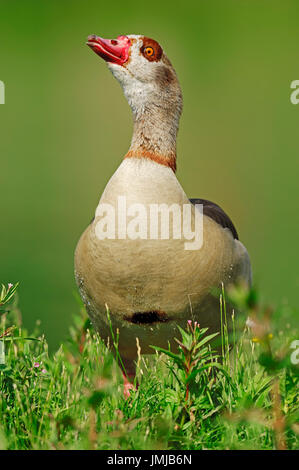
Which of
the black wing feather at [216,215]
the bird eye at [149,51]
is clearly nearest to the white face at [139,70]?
the bird eye at [149,51]

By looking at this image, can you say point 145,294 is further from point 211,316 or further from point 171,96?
point 171,96

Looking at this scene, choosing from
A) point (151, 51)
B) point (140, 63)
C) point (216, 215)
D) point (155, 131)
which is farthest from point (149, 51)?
point (216, 215)

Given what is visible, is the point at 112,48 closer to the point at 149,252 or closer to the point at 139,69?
the point at 139,69

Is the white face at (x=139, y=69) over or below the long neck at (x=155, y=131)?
over

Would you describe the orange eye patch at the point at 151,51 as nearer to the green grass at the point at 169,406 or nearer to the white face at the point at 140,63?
the white face at the point at 140,63

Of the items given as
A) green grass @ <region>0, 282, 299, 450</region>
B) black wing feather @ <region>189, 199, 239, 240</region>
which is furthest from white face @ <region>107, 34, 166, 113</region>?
green grass @ <region>0, 282, 299, 450</region>

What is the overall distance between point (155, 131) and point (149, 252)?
3.30ft

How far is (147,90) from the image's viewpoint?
4980 mm

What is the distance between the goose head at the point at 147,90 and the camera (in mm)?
4938

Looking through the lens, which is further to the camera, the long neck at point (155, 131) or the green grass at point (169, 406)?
the long neck at point (155, 131)

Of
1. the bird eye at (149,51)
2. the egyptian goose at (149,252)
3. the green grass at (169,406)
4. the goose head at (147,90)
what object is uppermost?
the bird eye at (149,51)

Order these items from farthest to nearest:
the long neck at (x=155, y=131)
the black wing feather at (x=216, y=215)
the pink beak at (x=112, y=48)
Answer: the black wing feather at (x=216, y=215) → the pink beak at (x=112, y=48) → the long neck at (x=155, y=131)

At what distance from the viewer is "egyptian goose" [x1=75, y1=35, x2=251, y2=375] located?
4.45 metres
